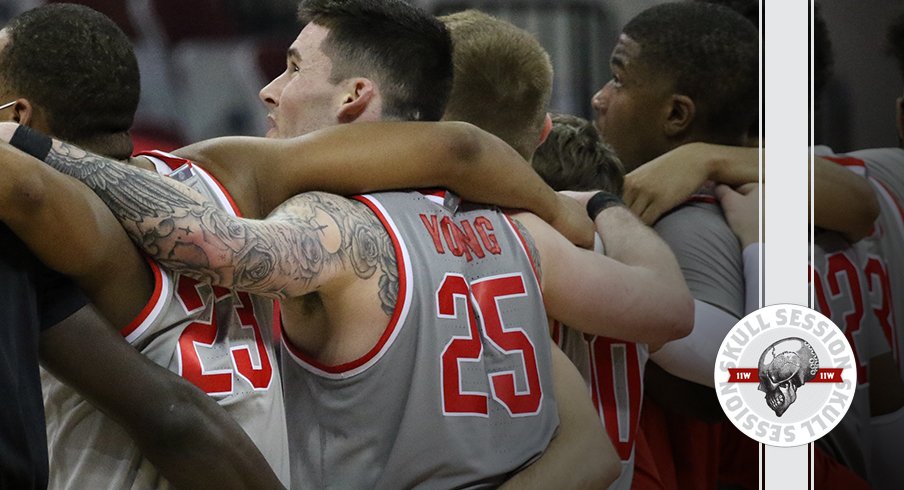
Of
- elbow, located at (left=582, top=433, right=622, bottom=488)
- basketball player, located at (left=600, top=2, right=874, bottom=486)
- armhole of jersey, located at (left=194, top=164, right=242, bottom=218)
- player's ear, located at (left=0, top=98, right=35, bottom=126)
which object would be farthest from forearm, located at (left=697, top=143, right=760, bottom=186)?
player's ear, located at (left=0, top=98, right=35, bottom=126)

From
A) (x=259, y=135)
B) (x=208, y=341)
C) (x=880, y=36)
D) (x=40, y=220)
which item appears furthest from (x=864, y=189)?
(x=40, y=220)

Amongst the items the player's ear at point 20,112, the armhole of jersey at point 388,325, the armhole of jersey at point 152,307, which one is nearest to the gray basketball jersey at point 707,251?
the armhole of jersey at point 388,325

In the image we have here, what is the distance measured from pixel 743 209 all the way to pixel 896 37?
1.20ft

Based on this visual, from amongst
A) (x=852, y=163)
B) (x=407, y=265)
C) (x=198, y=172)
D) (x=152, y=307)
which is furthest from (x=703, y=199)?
(x=152, y=307)

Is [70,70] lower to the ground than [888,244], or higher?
higher

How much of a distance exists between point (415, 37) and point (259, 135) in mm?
259

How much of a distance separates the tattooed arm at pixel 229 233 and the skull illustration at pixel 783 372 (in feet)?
2.18

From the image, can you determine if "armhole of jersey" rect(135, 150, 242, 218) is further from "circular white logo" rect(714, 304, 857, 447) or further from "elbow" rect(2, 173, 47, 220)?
"circular white logo" rect(714, 304, 857, 447)

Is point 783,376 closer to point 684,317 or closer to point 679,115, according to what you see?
point 684,317

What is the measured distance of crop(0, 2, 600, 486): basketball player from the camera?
1298 mm

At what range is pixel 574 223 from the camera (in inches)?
68.2

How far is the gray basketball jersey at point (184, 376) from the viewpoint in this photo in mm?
1322

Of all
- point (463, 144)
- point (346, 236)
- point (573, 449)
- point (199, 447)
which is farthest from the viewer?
point (573, 449)

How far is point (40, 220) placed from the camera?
46.2 inches
